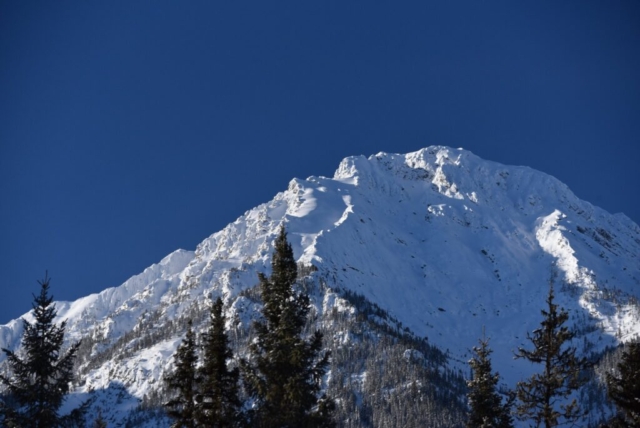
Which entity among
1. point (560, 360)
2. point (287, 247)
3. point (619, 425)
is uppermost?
point (287, 247)

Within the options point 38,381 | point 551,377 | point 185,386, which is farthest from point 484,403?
point 38,381

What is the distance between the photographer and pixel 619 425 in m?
32.7

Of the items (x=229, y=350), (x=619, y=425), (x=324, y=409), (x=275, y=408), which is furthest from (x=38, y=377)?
(x=619, y=425)

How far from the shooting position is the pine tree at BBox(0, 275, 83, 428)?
30078mm

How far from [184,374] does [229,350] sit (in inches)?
95.5

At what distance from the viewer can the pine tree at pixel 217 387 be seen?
31391 millimetres

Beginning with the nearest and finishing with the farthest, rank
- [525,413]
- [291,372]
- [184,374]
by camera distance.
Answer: [525,413]
[291,372]
[184,374]

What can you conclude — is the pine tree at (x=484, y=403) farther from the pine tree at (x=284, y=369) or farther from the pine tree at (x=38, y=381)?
the pine tree at (x=38, y=381)

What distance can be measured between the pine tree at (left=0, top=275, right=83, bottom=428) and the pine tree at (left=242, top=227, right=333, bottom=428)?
8.34 metres

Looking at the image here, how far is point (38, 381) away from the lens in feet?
101

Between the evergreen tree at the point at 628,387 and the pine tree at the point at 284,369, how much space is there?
47.3ft

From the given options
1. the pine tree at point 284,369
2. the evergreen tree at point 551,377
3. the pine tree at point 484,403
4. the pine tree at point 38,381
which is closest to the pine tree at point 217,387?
the pine tree at point 284,369

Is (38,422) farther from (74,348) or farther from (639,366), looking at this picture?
(639,366)

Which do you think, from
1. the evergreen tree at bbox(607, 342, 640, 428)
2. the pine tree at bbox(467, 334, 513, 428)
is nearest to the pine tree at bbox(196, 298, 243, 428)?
the pine tree at bbox(467, 334, 513, 428)
